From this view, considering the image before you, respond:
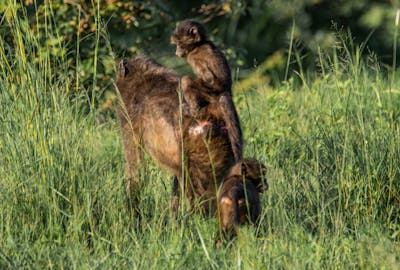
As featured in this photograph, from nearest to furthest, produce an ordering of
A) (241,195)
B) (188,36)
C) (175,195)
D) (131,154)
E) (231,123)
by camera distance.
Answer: (241,195), (231,123), (188,36), (175,195), (131,154)

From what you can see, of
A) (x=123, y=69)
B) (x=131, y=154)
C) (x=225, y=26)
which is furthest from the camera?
(x=225, y=26)

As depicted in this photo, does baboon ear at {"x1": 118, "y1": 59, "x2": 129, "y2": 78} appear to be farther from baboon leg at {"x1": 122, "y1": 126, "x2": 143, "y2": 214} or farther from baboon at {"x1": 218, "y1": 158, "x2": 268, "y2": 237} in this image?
baboon at {"x1": 218, "y1": 158, "x2": 268, "y2": 237}

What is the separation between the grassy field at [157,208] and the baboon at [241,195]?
0.26 ft

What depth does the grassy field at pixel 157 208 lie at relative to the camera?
4.95 m

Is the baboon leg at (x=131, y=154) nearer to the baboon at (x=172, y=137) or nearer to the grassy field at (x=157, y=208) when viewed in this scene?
the baboon at (x=172, y=137)

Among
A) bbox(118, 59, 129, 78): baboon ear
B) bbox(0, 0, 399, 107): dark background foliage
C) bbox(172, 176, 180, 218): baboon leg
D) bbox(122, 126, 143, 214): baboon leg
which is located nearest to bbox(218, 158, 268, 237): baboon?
bbox(172, 176, 180, 218): baboon leg

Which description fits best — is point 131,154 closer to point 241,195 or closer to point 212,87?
point 212,87

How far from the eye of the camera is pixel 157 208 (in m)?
5.67

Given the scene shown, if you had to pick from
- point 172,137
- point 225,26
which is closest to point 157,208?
point 172,137

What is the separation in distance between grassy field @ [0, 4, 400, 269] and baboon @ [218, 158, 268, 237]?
0.08 metres

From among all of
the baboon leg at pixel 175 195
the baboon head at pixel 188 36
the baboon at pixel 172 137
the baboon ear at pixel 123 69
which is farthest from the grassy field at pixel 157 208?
the baboon head at pixel 188 36

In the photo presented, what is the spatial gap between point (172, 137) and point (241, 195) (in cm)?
76

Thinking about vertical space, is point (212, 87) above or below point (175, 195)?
above

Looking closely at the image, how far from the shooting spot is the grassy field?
4945 millimetres
